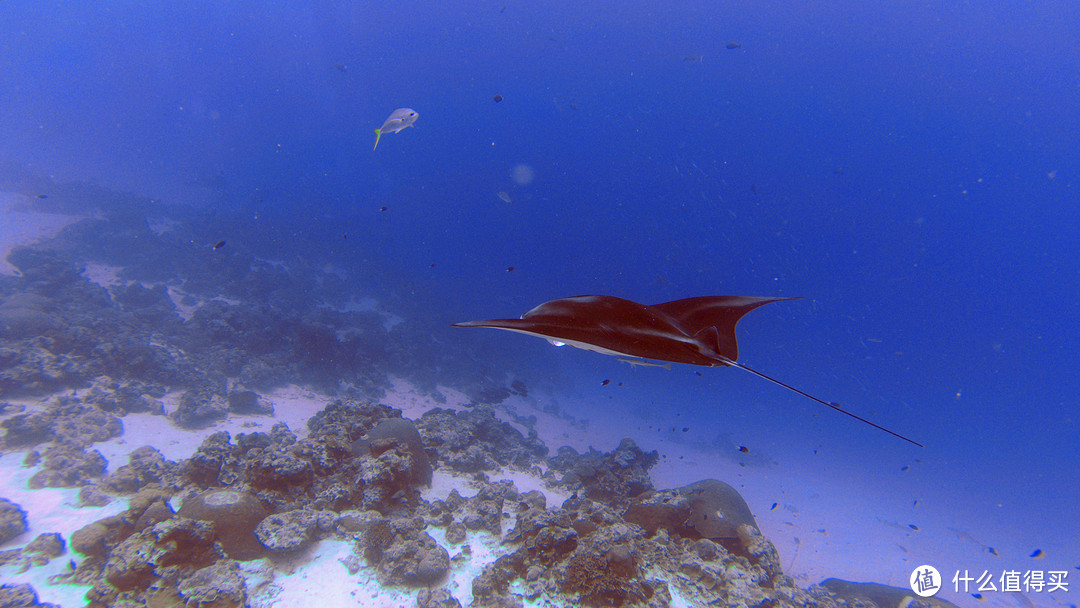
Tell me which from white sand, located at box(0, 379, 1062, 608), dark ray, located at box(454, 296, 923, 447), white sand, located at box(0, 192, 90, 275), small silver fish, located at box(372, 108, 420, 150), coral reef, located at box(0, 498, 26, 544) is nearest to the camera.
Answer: dark ray, located at box(454, 296, 923, 447)

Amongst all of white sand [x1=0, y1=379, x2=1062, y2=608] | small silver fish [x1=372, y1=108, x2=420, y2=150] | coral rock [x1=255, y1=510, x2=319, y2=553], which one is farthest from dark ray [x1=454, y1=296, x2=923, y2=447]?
small silver fish [x1=372, y1=108, x2=420, y2=150]

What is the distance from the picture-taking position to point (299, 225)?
98.8 feet

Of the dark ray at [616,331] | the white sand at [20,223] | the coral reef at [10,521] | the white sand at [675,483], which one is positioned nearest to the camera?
the dark ray at [616,331]

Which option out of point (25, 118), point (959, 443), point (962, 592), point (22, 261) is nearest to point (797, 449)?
point (962, 592)

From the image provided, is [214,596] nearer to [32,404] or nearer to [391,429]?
[391,429]

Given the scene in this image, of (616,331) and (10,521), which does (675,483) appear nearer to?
(616,331)

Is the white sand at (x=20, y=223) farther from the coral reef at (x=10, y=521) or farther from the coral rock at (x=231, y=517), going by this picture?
the coral rock at (x=231, y=517)

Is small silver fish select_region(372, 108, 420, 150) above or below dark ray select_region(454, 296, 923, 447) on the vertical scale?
above

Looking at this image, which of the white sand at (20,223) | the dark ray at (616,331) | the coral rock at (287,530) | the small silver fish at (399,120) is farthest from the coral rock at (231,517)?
the white sand at (20,223)

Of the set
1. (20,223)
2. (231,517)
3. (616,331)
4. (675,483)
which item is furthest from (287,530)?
(20,223)

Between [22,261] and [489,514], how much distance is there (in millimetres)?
20080

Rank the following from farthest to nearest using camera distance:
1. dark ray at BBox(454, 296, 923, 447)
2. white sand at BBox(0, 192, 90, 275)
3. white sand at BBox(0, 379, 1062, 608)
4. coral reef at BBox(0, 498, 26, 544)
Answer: white sand at BBox(0, 192, 90, 275) → coral reef at BBox(0, 498, 26, 544) → white sand at BBox(0, 379, 1062, 608) → dark ray at BBox(454, 296, 923, 447)

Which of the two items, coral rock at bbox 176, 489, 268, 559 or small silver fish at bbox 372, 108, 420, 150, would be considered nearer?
coral rock at bbox 176, 489, 268, 559

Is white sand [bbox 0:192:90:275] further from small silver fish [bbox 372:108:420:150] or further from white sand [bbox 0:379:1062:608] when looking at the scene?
small silver fish [bbox 372:108:420:150]
